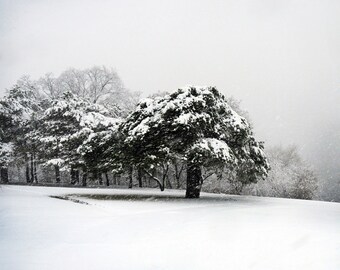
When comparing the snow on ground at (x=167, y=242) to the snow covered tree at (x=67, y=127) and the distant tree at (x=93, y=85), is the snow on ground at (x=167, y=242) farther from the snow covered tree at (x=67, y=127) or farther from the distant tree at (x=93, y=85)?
the distant tree at (x=93, y=85)

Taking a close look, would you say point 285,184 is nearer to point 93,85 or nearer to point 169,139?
point 169,139

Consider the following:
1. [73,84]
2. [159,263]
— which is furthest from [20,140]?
[159,263]

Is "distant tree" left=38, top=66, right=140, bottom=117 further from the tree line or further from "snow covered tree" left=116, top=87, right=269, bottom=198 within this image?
"snow covered tree" left=116, top=87, right=269, bottom=198

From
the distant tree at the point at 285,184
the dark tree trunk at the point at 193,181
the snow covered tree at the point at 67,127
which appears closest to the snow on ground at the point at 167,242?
the dark tree trunk at the point at 193,181

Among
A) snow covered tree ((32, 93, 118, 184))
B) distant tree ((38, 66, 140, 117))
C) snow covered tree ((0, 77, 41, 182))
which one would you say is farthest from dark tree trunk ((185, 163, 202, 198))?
snow covered tree ((0, 77, 41, 182))

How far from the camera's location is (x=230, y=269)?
364cm

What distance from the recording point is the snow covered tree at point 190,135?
36.0 ft

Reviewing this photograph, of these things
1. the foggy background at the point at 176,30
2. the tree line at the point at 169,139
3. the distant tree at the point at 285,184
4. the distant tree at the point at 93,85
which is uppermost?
the distant tree at the point at 93,85

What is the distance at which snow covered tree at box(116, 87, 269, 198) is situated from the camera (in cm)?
1096

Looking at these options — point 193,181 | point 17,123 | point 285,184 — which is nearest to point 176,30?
point 193,181

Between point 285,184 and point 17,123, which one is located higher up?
point 17,123

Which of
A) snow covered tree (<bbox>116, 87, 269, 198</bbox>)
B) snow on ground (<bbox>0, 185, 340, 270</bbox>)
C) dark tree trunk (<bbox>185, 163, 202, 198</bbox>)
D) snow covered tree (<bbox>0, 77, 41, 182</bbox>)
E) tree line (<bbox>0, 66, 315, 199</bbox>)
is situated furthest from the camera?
snow covered tree (<bbox>0, 77, 41, 182</bbox>)

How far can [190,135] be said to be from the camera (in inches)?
437

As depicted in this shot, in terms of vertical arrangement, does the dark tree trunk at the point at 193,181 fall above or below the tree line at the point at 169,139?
below
